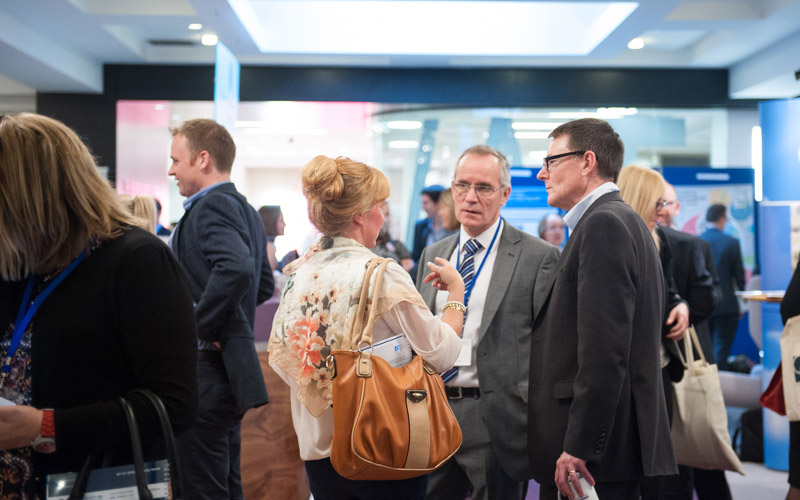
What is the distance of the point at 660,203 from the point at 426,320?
5.58ft

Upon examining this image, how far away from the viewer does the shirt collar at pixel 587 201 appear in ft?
6.88

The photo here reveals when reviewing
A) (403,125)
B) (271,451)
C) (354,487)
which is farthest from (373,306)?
(403,125)

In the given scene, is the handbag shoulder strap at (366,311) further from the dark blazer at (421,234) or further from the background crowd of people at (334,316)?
the dark blazer at (421,234)

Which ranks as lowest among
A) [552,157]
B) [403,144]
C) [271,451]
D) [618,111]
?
[271,451]

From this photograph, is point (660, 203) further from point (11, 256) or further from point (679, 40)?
point (679, 40)

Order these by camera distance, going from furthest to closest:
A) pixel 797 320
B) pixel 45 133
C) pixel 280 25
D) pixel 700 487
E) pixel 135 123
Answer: pixel 135 123 < pixel 280 25 < pixel 700 487 < pixel 797 320 < pixel 45 133

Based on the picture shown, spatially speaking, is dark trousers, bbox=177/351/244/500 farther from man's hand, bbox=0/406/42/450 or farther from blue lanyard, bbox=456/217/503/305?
man's hand, bbox=0/406/42/450

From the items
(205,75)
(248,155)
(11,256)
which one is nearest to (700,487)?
(11,256)

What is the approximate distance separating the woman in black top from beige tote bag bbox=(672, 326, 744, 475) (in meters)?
2.16

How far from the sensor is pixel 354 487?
5.94 feet

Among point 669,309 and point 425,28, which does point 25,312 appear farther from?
point 425,28

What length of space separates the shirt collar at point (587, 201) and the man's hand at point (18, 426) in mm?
1515

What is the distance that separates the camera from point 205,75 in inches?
348

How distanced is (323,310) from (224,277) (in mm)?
883
